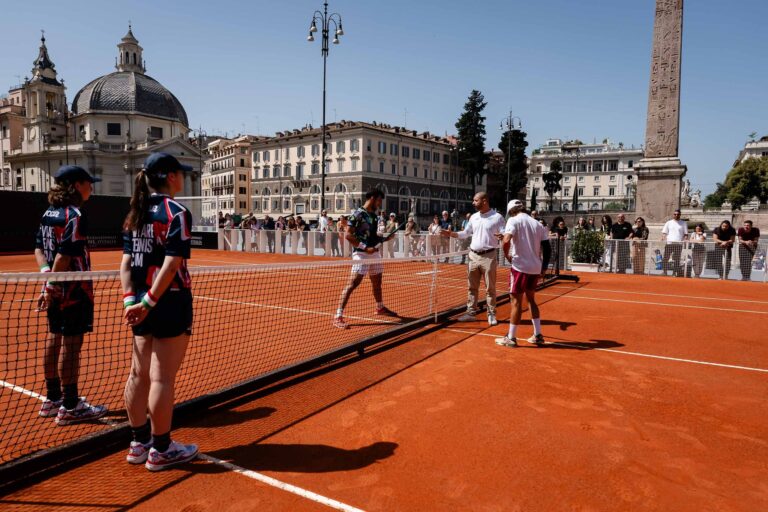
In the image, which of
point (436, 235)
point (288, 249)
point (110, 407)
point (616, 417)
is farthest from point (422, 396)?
point (288, 249)

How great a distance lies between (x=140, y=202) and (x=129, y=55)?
101 metres

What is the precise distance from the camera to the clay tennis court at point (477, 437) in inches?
126

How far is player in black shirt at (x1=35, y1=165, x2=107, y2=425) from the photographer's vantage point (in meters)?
4.10

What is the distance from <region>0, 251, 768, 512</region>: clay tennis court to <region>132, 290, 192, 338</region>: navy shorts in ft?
3.51

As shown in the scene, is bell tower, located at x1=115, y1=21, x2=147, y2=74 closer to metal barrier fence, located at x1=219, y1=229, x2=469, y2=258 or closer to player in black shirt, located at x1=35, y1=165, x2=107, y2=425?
metal barrier fence, located at x1=219, y1=229, x2=469, y2=258

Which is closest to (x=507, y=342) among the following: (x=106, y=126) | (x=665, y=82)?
(x=665, y=82)

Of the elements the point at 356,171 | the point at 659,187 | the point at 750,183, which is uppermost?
the point at 356,171

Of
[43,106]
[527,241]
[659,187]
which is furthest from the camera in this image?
[43,106]

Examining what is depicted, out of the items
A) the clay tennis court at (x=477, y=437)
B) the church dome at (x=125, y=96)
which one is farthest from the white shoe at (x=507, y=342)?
the church dome at (x=125, y=96)

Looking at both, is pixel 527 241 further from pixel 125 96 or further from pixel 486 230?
pixel 125 96

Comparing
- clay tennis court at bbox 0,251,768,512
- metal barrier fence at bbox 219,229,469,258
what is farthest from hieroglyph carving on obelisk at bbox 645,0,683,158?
clay tennis court at bbox 0,251,768,512

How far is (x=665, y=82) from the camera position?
19094mm

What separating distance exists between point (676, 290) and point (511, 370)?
32.5 ft

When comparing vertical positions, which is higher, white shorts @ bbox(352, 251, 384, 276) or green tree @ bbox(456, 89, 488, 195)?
green tree @ bbox(456, 89, 488, 195)
